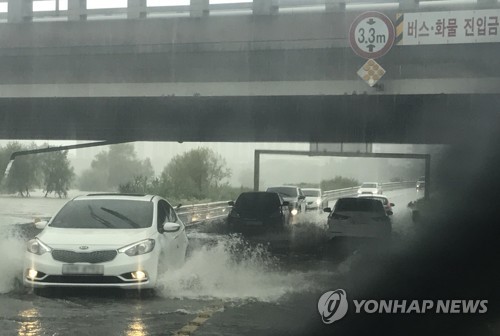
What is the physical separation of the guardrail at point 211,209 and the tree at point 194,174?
18.3 inches

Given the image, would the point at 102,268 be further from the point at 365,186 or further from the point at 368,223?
the point at 365,186

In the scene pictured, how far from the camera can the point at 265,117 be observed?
16.7 metres

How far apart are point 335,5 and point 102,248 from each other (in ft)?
24.4

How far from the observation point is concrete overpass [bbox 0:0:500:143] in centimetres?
1264

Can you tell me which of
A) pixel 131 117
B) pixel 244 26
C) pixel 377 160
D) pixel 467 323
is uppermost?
pixel 244 26

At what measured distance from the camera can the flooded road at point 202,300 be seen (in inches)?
258

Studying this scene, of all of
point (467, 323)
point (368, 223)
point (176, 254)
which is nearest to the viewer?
point (467, 323)

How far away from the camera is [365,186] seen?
1736 cm

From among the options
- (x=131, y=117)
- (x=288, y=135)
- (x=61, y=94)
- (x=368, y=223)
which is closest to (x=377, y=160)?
(x=288, y=135)

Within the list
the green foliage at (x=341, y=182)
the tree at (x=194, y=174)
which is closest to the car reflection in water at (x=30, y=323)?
the tree at (x=194, y=174)

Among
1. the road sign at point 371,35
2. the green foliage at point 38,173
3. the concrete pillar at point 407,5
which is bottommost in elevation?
the green foliage at point 38,173

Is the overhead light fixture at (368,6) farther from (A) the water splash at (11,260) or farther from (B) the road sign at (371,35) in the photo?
(A) the water splash at (11,260)

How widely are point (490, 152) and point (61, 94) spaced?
1070 centimetres

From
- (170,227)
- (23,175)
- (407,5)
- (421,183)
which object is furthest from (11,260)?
(421,183)
